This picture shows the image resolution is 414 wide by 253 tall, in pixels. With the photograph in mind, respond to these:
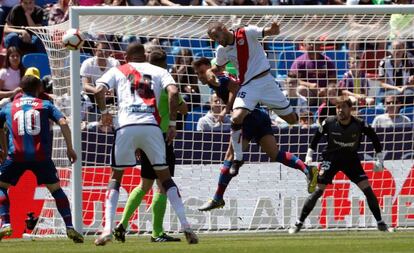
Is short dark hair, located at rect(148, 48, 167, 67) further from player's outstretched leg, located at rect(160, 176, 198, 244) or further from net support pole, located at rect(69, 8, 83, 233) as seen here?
net support pole, located at rect(69, 8, 83, 233)

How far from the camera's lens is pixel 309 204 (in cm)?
1736

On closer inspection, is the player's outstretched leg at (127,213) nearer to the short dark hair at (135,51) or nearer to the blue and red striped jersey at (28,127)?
the blue and red striped jersey at (28,127)

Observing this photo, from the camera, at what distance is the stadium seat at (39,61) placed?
2020cm

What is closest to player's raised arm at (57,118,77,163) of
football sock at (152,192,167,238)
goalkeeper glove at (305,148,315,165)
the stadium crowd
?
football sock at (152,192,167,238)

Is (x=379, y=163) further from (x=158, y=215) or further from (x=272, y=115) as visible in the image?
(x=158, y=215)

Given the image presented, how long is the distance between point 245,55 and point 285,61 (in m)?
3.17

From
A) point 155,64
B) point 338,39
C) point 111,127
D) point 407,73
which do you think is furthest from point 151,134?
point 407,73

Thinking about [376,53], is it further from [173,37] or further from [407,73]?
[173,37]

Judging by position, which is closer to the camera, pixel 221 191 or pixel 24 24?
pixel 221 191

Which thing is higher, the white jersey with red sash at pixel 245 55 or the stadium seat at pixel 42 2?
the stadium seat at pixel 42 2

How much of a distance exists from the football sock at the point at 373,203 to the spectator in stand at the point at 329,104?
6.78 ft

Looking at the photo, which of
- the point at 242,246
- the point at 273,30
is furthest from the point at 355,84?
the point at 242,246

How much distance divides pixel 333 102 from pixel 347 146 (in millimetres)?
1735

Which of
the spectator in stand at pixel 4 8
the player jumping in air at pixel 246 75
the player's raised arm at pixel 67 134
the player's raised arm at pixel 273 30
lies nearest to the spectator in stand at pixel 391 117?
the player jumping in air at pixel 246 75
